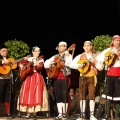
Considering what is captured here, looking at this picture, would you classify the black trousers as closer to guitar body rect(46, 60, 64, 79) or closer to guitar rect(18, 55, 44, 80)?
guitar body rect(46, 60, 64, 79)

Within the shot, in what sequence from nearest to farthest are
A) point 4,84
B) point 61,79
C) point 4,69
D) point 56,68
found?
point 56,68 < point 61,79 < point 4,69 < point 4,84

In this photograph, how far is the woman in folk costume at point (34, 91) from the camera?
8422 millimetres

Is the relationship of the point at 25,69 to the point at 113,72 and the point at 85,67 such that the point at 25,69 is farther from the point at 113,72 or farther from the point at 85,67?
the point at 113,72

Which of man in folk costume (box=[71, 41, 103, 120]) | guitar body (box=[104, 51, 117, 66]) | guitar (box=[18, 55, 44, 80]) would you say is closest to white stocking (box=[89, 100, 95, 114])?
man in folk costume (box=[71, 41, 103, 120])

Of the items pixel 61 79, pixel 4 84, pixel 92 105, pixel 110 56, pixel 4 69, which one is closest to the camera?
pixel 110 56

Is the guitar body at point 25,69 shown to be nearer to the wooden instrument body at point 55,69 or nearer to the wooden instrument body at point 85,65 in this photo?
the wooden instrument body at point 55,69

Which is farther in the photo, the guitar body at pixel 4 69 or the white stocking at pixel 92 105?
the guitar body at pixel 4 69

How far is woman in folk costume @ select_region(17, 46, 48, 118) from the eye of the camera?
27.6ft

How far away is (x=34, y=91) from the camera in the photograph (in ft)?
27.7

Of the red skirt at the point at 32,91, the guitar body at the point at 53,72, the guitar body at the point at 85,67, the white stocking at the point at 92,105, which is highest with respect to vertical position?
the guitar body at the point at 85,67

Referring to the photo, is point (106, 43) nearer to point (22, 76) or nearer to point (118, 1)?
point (22, 76)

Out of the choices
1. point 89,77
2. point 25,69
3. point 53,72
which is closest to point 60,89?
point 53,72

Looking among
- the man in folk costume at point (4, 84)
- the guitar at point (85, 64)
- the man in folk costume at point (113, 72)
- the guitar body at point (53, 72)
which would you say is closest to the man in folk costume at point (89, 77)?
the guitar at point (85, 64)

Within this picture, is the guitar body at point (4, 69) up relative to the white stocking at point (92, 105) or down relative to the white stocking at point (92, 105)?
up
